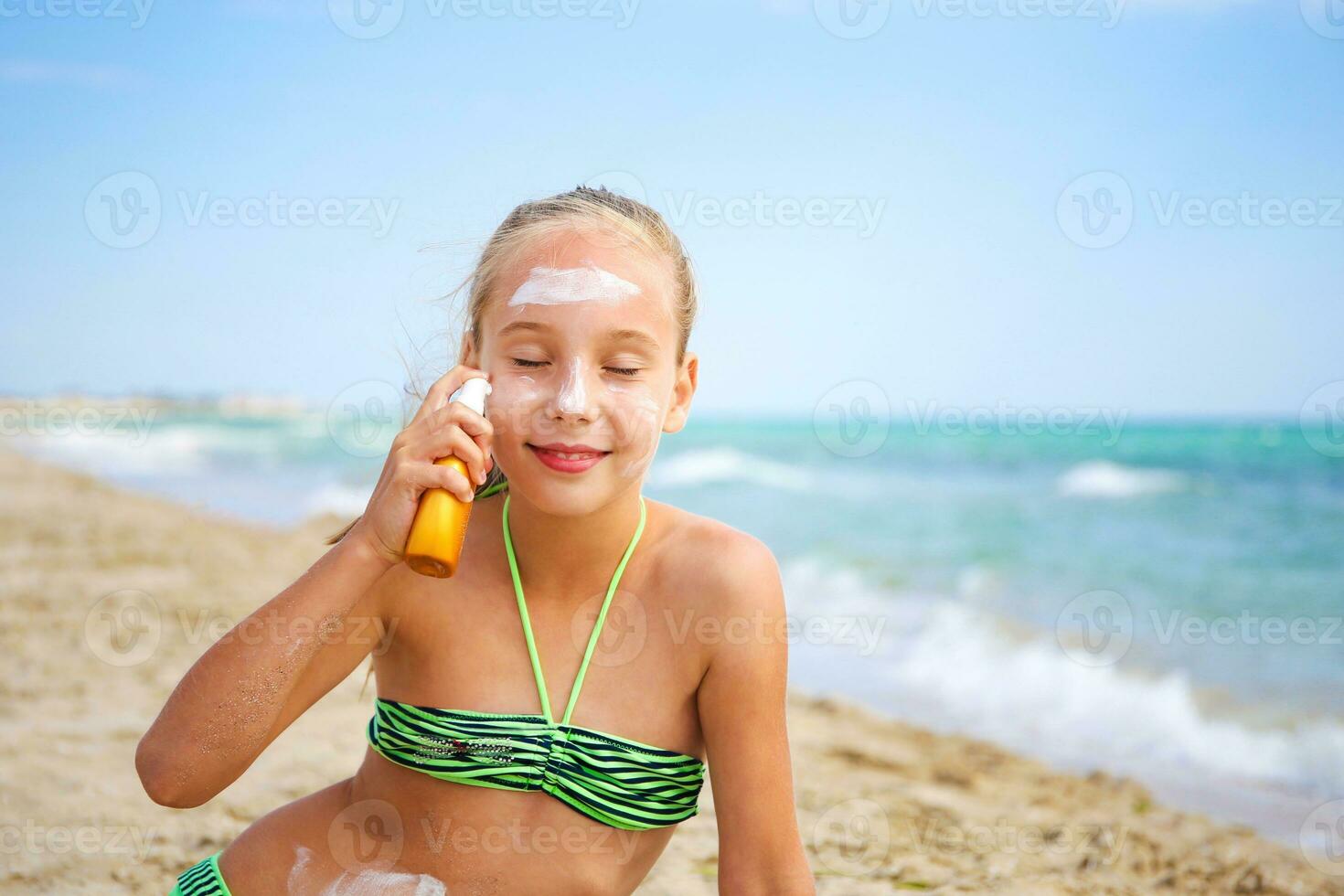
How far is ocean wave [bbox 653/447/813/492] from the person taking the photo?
2072 centimetres

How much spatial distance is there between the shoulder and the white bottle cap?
22.2 inches

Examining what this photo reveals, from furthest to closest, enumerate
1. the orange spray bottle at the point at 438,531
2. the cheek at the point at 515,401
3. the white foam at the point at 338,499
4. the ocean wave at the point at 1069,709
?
the white foam at the point at 338,499 → the ocean wave at the point at 1069,709 → the cheek at the point at 515,401 → the orange spray bottle at the point at 438,531

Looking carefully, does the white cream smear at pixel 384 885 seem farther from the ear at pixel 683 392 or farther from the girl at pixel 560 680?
the ear at pixel 683 392

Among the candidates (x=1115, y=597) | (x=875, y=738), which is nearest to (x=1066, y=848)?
(x=875, y=738)

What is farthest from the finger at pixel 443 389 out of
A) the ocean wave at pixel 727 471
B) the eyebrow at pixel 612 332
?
the ocean wave at pixel 727 471

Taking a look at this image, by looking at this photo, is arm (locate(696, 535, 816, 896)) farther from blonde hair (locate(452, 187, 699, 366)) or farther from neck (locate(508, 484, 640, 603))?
blonde hair (locate(452, 187, 699, 366))

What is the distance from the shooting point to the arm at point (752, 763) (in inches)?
85.4

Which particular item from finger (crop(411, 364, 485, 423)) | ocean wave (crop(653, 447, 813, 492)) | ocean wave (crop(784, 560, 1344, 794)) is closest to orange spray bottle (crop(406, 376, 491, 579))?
finger (crop(411, 364, 485, 423))

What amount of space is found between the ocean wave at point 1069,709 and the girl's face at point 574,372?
4496 mm

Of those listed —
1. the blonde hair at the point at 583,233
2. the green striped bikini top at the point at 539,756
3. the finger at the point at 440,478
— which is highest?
the blonde hair at the point at 583,233

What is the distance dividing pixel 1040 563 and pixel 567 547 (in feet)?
36.7

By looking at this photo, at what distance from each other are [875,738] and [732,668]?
12.6ft

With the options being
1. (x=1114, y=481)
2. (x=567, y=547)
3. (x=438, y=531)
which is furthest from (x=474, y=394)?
(x=1114, y=481)

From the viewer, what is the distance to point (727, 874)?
2.20 m
